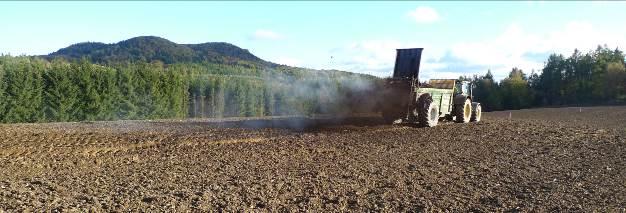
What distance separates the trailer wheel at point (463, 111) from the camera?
22.1m

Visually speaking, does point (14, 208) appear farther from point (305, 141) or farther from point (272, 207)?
point (305, 141)

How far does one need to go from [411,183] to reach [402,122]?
32.1ft

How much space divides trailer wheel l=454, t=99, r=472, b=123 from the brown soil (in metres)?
4.47

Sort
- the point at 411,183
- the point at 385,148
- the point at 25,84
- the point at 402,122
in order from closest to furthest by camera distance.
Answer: the point at 411,183 → the point at 385,148 → the point at 402,122 → the point at 25,84

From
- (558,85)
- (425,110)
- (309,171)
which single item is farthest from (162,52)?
(309,171)

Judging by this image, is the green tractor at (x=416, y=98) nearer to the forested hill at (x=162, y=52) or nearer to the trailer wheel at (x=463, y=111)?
the trailer wheel at (x=463, y=111)

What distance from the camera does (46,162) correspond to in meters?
11.2

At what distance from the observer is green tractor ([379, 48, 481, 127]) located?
1852cm

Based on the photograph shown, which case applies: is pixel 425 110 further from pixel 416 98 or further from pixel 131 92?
pixel 131 92

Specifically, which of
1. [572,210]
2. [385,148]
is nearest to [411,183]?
[572,210]

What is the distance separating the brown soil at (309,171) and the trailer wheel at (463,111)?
14.7ft

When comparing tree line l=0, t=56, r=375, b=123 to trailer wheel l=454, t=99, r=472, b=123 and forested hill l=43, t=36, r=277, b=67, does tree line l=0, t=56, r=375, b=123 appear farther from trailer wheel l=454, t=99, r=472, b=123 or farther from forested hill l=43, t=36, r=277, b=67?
forested hill l=43, t=36, r=277, b=67

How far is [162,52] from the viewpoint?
114188 millimetres

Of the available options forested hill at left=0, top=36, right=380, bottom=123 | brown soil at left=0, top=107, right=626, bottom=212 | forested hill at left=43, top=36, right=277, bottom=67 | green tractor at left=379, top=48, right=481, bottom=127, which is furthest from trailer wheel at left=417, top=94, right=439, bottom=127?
forested hill at left=43, top=36, right=277, bottom=67
